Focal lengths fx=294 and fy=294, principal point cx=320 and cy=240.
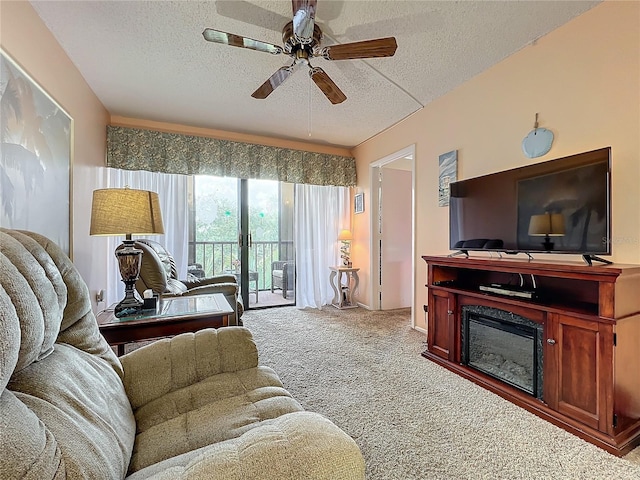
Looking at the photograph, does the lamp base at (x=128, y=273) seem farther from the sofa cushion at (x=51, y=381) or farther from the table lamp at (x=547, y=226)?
the table lamp at (x=547, y=226)

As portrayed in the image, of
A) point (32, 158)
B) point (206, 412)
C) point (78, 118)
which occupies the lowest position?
point (206, 412)

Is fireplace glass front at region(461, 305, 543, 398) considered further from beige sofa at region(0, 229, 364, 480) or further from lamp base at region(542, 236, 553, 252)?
beige sofa at region(0, 229, 364, 480)

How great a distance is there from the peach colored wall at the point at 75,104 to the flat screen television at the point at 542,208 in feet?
9.97

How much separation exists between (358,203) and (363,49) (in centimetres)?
290

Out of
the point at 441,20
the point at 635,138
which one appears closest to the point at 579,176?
the point at 635,138

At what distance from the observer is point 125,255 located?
1.80m

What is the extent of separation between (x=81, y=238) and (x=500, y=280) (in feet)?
11.6

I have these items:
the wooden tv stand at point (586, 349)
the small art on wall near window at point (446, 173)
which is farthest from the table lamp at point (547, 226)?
the small art on wall near window at point (446, 173)

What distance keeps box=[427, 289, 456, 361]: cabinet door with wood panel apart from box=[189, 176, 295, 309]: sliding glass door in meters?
2.42

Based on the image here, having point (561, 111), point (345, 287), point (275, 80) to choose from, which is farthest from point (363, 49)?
point (345, 287)

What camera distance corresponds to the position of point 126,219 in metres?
1.72

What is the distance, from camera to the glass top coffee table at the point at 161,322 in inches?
63.9

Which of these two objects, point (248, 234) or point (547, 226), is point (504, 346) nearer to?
point (547, 226)

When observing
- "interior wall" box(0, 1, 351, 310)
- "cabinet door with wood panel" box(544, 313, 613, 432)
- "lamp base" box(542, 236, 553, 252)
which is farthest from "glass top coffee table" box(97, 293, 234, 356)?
"lamp base" box(542, 236, 553, 252)
